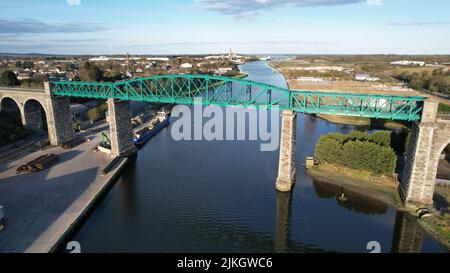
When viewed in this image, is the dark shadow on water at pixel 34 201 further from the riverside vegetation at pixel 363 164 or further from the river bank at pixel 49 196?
the riverside vegetation at pixel 363 164

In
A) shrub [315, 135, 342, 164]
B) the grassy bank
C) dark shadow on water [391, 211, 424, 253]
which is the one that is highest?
shrub [315, 135, 342, 164]

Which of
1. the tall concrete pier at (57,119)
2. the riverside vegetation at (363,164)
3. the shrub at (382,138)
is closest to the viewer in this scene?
the riverside vegetation at (363,164)

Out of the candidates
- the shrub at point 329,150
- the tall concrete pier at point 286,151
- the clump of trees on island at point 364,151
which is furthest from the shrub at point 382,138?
the tall concrete pier at point 286,151

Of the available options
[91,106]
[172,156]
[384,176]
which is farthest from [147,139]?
[384,176]

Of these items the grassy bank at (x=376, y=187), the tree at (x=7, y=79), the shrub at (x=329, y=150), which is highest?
the tree at (x=7, y=79)

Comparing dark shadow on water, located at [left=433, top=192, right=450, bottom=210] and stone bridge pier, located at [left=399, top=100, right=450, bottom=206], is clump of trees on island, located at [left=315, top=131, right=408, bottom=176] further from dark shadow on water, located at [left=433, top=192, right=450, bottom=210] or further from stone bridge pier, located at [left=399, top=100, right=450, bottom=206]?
dark shadow on water, located at [left=433, top=192, right=450, bottom=210]

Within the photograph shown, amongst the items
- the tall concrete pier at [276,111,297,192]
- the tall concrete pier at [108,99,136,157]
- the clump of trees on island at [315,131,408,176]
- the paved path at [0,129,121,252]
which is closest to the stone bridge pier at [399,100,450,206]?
the clump of trees on island at [315,131,408,176]
